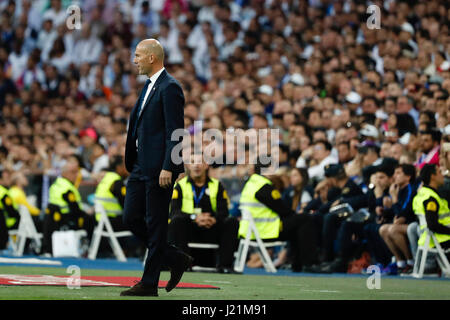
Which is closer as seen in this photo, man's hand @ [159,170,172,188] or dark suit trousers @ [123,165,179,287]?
man's hand @ [159,170,172,188]

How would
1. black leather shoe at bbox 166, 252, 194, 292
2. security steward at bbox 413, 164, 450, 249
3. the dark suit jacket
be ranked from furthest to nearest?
1. security steward at bbox 413, 164, 450, 249
2. black leather shoe at bbox 166, 252, 194, 292
3. the dark suit jacket

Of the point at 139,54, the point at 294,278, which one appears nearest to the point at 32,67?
the point at 294,278

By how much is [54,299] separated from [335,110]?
1047 cm

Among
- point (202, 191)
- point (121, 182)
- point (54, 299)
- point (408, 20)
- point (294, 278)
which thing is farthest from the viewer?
point (408, 20)

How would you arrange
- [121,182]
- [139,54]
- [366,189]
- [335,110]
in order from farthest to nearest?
[335,110] < [121,182] < [366,189] < [139,54]

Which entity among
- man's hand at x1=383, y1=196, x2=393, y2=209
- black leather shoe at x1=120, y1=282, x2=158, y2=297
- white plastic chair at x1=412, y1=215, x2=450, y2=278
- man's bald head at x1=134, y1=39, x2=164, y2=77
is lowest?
white plastic chair at x1=412, y1=215, x2=450, y2=278

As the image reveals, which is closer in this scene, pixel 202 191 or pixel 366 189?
pixel 202 191

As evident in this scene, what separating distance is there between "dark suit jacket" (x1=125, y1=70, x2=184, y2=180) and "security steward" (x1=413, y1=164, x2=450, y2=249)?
210 inches

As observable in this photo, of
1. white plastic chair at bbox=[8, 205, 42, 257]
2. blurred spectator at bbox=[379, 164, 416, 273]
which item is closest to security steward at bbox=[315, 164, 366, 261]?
blurred spectator at bbox=[379, 164, 416, 273]

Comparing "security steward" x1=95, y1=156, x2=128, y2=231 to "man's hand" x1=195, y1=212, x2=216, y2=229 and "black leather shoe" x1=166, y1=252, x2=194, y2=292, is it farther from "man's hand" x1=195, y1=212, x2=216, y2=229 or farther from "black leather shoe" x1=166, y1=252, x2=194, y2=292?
"black leather shoe" x1=166, y1=252, x2=194, y2=292

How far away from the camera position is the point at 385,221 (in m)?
13.9

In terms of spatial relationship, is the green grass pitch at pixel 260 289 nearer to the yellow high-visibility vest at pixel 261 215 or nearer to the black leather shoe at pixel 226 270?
the black leather shoe at pixel 226 270

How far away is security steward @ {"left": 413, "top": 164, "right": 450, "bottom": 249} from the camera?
12.6 m

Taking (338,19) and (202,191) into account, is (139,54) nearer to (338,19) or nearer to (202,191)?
(202,191)
